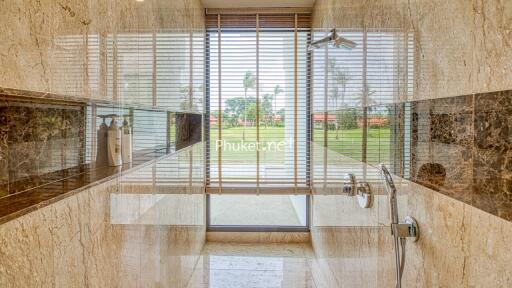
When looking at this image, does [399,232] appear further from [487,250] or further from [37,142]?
[37,142]

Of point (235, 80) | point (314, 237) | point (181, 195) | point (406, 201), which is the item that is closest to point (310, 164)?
point (314, 237)

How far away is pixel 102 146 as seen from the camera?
140 centimetres

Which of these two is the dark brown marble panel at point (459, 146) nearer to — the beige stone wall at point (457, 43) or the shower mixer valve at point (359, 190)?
the beige stone wall at point (457, 43)

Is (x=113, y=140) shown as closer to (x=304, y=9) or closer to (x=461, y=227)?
(x=461, y=227)

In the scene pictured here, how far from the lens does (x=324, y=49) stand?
2820 mm

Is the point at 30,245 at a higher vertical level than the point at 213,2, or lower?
lower

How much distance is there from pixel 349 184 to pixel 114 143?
1.28 metres

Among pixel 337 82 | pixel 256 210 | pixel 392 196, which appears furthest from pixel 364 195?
pixel 256 210

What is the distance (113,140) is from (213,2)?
7.20ft

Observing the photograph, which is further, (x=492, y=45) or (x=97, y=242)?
(x=97, y=242)

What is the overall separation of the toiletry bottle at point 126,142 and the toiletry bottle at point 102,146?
0.43 feet

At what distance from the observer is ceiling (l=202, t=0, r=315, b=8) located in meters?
3.25

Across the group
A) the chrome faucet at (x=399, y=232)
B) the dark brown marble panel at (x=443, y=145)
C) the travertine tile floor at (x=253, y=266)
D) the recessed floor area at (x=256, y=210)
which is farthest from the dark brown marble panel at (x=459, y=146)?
the recessed floor area at (x=256, y=210)

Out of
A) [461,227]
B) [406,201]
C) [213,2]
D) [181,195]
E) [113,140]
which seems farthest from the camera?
[213,2]
